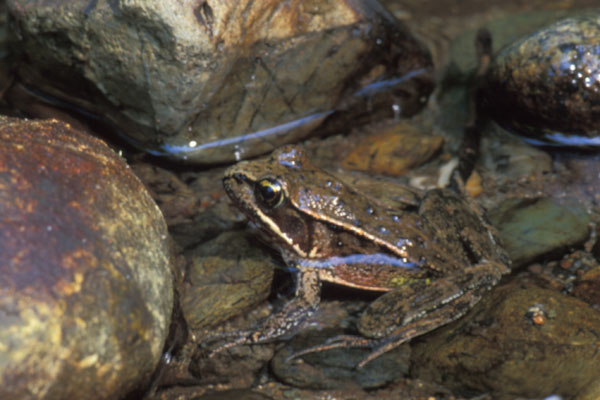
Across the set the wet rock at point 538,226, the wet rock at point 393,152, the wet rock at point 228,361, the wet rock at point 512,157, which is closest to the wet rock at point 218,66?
the wet rock at point 393,152

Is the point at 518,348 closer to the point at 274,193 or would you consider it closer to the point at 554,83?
the point at 274,193

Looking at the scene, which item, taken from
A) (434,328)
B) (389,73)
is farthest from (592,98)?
(434,328)

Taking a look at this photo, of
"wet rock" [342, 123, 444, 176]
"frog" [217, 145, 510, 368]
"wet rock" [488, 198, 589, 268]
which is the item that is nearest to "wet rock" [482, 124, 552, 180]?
"wet rock" [488, 198, 589, 268]

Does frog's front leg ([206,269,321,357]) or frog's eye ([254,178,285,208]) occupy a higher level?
frog's eye ([254,178,285,208])

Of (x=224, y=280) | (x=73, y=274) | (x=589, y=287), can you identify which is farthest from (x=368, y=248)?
(x=73, y=274)

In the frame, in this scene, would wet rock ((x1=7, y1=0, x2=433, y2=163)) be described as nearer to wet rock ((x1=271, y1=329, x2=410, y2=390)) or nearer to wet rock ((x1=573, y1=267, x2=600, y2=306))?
wet rock ((x1=271, y1=329, x2=410, y2=390))

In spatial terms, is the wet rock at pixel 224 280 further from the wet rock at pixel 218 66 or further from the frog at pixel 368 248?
the wet rock at pixel 218 66
